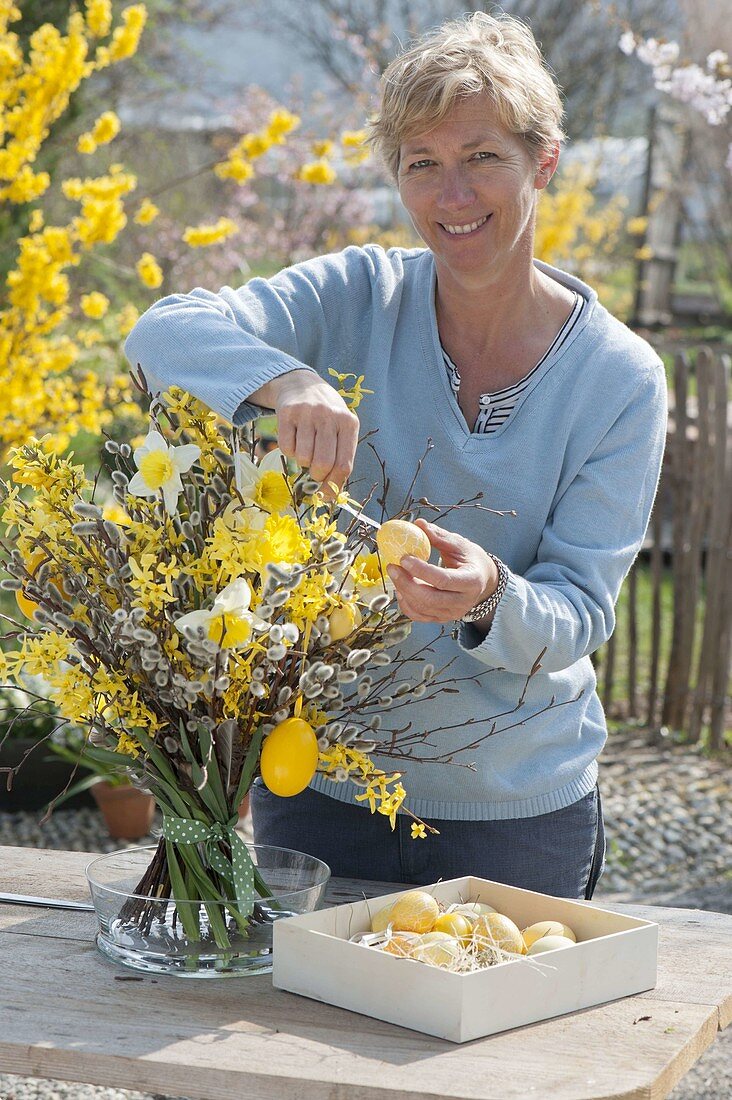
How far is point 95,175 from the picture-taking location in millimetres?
8695

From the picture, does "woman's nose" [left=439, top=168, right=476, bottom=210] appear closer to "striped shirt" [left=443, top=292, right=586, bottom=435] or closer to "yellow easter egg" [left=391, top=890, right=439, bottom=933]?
"striped shirt" [left=443, top=292, right=586, bottom=435]

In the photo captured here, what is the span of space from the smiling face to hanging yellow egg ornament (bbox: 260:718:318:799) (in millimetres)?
735

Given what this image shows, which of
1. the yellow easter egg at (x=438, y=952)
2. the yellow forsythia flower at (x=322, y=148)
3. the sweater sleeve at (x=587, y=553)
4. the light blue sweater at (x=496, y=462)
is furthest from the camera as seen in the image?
the yellow forsythia flower at (x=322, y=148)

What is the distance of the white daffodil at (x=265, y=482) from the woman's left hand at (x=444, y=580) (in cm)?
14

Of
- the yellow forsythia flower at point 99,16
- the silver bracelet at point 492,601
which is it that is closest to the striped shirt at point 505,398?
the silver bracelet at point 492,601

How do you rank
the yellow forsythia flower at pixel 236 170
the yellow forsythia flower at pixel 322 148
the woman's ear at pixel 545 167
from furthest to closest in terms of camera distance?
1. the yellow forsythia flower at pixel 322 148
2. the yellow forsythia flower at pixel 236 170
3. the woman's ear at pixel 545 167

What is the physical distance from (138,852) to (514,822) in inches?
20.8

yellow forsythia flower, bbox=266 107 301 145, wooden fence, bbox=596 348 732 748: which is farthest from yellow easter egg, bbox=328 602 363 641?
wooden fence, bbox=596 348 732 748

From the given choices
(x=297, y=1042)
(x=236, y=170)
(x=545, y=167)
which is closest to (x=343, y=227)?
(x=236, y=170)

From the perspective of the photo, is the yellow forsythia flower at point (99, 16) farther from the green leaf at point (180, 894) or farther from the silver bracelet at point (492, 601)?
the green leaf at point (180, 894)

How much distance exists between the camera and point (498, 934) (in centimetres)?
141

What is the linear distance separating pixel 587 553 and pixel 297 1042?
0.72m

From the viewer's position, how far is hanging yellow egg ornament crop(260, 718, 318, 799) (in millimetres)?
1412

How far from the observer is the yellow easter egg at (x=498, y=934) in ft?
4.58
